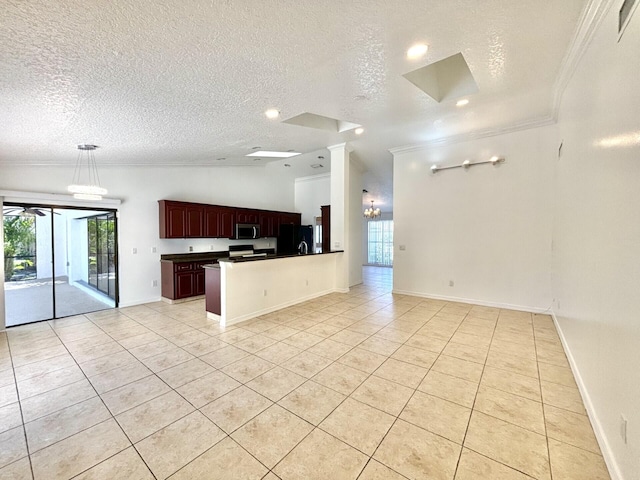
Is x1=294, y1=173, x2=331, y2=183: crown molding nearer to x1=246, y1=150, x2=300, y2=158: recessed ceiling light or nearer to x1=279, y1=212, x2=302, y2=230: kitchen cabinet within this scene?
x1=279, y1=212, x2=302, y2=230: kitchen cabinet

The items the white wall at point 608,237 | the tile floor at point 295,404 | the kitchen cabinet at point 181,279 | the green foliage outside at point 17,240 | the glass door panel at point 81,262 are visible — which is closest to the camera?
the white wall at point 608,237

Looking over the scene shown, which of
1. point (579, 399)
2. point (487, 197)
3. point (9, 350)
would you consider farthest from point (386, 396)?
point (9, 350)

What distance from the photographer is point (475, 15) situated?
6.48 feet

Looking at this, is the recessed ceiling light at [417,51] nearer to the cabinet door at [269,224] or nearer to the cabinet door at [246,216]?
the cabinet door at [246,216]

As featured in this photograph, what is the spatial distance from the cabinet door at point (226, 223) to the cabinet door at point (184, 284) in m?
1.38

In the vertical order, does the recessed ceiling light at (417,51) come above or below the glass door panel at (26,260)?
above

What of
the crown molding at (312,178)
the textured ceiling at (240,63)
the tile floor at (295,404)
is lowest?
the tile floor at (295,404)

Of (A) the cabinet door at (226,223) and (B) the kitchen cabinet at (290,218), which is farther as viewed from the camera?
(B) the kitchen cabinet at (290,218)

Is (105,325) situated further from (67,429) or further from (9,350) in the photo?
(67,429)

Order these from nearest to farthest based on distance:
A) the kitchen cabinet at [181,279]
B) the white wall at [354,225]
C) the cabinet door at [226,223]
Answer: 1. the kitchen cabinet at [181,279]
2. the white wall at [354,225]
3. the cabinet door at [226,223]

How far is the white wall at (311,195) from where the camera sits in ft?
27.7

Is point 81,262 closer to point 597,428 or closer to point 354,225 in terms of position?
point 354,225

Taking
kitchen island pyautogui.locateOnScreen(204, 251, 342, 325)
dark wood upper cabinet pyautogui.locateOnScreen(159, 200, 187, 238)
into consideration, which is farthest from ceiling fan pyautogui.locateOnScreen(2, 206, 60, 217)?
kitchen island pyautogui.locateOnScreen(204, 251, 342, 325)

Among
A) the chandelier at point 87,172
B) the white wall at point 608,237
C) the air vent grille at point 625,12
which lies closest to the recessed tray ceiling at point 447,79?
the white wall at point 608,237
